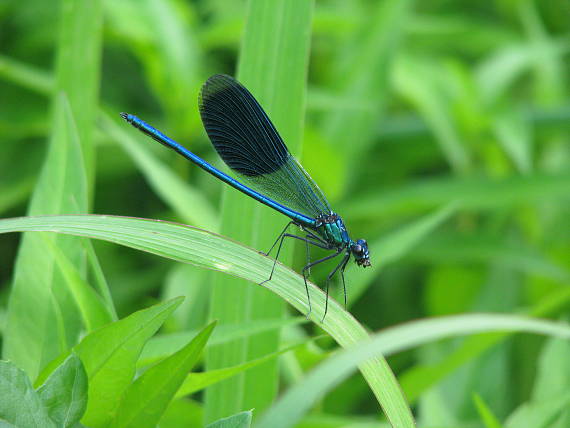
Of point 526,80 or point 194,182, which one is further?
point 526,80

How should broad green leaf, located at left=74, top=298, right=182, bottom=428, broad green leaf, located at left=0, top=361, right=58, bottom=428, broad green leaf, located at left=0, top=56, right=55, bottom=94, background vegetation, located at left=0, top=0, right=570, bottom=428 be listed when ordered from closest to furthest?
1. broad green leaf, located at left=0, top=361, right=58, bottom=428
2. broad green leaf, located at left=74, top=298, right=182, bottom=428
3. background vegetation, located at left=0, top=0, right=570, bottom=428
4. broad green leaf, located at left=0, top=56, right=55, bottom=94

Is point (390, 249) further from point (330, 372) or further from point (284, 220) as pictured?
point (330, 372)

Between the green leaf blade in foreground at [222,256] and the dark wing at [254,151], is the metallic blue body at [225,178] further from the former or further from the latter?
the green leaf blade in foreground at [222,256]

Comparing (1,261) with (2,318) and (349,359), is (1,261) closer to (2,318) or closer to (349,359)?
(2,318)

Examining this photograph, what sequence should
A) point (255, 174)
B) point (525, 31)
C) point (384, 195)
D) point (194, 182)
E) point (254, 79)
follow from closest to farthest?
point (254, 79) < point (255, 174) < point (384, 195) < point (194, 182) < point (525, 31)

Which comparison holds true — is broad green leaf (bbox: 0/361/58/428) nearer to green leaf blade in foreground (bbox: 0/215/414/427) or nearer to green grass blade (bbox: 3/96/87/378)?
green leaf blade in foreground (bbox: 0/215/414/427)

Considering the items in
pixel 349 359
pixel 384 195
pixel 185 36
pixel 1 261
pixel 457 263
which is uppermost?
pixel 185 36

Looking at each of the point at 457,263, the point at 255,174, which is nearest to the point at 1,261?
the point at 255,174

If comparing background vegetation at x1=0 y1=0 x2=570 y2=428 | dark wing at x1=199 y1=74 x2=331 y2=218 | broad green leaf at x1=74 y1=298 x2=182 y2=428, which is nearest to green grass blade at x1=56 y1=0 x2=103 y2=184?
background vegetation at x1=0 y1=0 x2=570 y2=428
